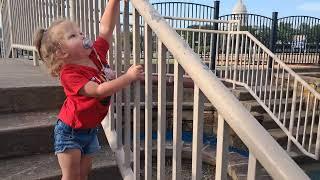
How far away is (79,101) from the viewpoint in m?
1.79

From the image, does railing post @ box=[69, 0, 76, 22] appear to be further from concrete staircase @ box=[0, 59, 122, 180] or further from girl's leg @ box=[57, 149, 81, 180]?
girl's leg @ box=[57, 149, 81, 180]

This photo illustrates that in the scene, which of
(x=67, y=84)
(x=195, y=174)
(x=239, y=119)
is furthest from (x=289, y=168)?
(x=67, y=84)

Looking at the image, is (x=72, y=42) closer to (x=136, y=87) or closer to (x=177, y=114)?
(x=136, y=87)

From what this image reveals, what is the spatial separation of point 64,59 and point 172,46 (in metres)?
0.63

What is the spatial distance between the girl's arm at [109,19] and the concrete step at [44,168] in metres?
0.79

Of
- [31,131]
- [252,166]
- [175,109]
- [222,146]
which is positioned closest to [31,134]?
[31,131]

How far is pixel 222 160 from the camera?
1.26m

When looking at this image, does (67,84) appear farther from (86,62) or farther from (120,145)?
(120,145)

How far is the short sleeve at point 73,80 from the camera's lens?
1717mm

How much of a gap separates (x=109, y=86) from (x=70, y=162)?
0.51 meters

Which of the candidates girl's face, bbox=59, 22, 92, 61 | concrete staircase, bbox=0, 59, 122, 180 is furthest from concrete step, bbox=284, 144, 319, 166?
girl's face, bbox=59, 22, 92, 61

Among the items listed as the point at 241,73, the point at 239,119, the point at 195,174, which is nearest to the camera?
the point at 239,119

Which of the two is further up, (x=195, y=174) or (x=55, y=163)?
(x=195, y=174)

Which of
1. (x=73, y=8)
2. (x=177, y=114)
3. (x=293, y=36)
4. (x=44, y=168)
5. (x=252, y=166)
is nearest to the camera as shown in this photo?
(x=252, y=166)
